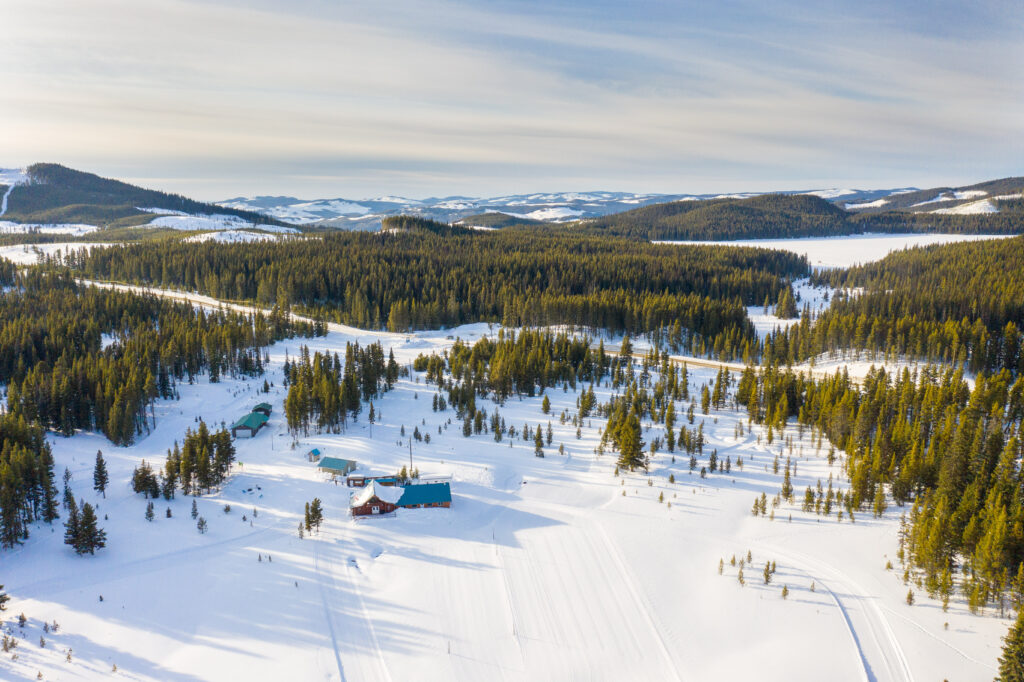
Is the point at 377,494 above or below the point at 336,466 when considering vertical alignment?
above

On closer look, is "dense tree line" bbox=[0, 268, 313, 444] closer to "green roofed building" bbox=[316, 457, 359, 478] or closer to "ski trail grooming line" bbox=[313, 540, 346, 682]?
"green roofed building" bbox=[316, 457, 359, 478]

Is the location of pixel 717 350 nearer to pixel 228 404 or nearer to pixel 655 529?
pixel 655 529

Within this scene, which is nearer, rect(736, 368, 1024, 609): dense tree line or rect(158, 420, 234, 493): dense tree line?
rect(736, 368, 1024, 609): dense tree line

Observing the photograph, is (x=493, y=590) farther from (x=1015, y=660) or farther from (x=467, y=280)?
(x=467, y=280)

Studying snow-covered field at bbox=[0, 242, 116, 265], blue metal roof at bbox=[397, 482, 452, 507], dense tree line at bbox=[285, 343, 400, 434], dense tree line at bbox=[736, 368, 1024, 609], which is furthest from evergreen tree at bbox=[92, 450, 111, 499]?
snow-covered field at bbox=[0, 242, 116, 265]

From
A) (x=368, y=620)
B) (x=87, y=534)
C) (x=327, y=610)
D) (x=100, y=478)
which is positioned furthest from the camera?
(x=100, y=478)

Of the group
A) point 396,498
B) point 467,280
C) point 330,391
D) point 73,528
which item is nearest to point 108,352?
point 330,391

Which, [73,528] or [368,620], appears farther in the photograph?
[73,528]
